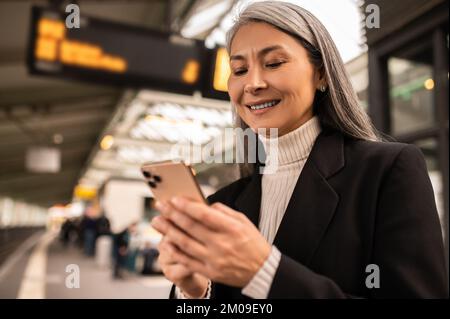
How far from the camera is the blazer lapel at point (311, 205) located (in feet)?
3.01

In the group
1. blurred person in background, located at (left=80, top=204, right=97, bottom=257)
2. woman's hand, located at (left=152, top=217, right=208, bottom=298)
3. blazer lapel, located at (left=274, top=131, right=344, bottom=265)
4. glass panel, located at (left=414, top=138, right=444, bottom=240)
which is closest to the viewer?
woman's hand, located at (left=152, top=217, right=208, bottom=298)

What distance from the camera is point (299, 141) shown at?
3.60ft

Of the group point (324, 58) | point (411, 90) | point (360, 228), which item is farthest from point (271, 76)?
point (411, 90)


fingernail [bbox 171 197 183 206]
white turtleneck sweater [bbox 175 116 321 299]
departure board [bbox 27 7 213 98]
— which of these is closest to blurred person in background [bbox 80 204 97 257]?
departure board [bbox 27 7 213 98]

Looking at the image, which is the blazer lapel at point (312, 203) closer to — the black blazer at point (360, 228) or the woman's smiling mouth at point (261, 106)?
the black blazer at point (360, 228)

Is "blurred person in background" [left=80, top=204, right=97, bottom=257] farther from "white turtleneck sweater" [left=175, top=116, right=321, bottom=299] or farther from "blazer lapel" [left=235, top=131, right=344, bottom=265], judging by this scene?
"blazer lapel" [left=235, top=131, right=344, bottom=265]

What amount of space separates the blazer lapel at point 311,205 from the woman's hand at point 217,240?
203 millimetres

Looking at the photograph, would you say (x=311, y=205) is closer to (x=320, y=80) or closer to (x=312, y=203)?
(x=312, y=203)

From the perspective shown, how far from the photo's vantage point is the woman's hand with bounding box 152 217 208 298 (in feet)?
2.61

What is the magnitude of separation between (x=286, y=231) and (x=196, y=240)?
30 centimetres

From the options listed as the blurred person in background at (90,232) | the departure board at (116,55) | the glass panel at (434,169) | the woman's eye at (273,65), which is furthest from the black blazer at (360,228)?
the blurred person in background at (90,232)

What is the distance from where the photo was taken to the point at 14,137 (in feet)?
39.7

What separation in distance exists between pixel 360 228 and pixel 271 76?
15.8 inches
